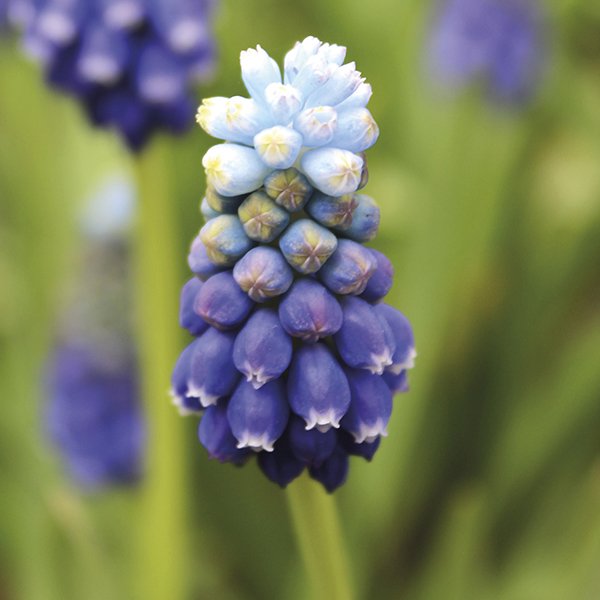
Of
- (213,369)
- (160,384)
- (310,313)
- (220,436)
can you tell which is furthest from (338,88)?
(160,384)

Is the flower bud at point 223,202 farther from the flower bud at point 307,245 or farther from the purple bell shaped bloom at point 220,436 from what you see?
the purple bell shaped bloom at point 220,436

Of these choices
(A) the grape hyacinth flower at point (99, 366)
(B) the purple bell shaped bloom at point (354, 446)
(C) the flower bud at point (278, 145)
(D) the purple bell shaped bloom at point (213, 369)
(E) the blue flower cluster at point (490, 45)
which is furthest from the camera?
(E) the blue flower cluster at point (490, 45)

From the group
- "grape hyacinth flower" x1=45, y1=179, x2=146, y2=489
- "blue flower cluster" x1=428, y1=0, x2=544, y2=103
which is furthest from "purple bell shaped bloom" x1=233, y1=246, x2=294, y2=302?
"blue flower cluster" x1=428, y1=0, x2=544, y2=103

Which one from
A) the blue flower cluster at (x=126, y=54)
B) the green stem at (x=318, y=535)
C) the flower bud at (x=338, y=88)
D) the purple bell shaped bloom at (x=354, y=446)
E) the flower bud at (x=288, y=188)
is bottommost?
the green stem at (x=318, y=535)

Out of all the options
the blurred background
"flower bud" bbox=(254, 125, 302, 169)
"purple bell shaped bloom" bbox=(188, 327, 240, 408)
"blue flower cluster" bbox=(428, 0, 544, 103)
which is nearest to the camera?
"flower bud" bbox=(254, 125, 302, 169)

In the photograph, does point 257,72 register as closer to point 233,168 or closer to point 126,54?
point 233,168

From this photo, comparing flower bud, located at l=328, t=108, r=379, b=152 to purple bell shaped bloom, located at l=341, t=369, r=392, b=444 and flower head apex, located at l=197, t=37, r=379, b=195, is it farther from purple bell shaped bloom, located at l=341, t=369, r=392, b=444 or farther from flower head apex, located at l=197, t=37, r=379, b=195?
purple bell shaped bloom, located at l=341, t=369, r=392, b=444

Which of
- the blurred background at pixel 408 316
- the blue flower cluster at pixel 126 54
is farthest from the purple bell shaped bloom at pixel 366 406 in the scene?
the blue flower cluster at pixel 126 54
